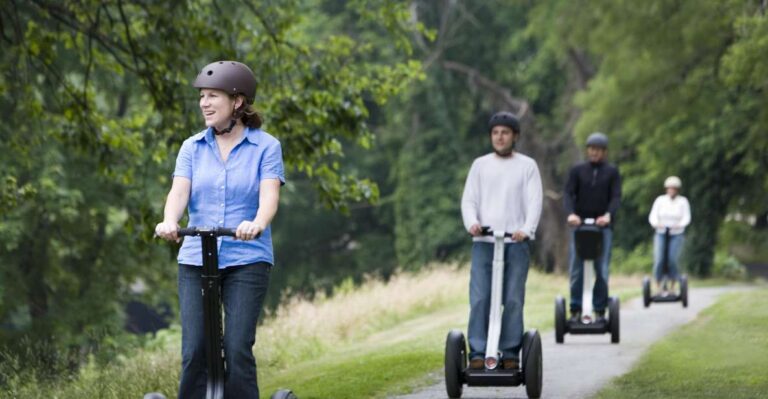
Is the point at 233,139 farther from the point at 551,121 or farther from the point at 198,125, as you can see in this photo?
the point at 551,121

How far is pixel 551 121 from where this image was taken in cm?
4500

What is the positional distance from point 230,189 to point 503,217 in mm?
3569

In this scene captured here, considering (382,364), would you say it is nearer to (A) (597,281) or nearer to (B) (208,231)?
(A) (597,281)

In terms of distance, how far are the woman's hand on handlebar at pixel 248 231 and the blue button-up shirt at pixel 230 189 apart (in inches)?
13.3

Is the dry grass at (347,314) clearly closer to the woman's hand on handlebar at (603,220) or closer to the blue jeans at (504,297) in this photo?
the woman's hand on handlebar at (603,220)

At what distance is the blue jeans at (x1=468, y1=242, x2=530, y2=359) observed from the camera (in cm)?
927

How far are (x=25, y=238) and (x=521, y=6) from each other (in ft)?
69.6

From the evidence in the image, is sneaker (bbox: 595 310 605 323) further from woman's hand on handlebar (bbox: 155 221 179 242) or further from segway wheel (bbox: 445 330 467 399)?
woman's hand on handlebar (bbox: 155 221 179 242)

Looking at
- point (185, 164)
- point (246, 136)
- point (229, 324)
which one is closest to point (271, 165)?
point (246, 136)

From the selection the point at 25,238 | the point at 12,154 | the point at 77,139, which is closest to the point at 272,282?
the point at 25,238

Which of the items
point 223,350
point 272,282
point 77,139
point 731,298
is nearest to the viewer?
point 223,350

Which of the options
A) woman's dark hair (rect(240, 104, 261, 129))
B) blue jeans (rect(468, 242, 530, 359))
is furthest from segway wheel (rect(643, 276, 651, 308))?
woman's dark hair (rect(240, 104, 261, 129))

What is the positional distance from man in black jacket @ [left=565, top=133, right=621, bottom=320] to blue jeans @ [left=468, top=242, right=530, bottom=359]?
13.4 ft

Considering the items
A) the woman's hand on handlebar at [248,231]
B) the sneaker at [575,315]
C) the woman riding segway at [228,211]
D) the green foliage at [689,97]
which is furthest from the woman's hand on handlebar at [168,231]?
the green foliage at [689,97]
